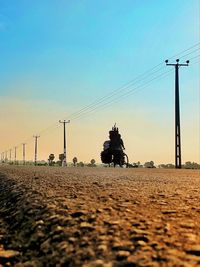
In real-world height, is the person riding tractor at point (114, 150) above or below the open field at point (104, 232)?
above

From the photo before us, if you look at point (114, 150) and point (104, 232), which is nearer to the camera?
point (104, 232)

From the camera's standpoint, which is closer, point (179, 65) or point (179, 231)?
point (179, 231)

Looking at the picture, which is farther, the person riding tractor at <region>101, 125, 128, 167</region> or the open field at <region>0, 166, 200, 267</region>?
the person riding tractor at <region>101, 125, 128, 167</region>

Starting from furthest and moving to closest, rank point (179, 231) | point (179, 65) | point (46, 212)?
point (179, 65) → point (46, 212) → point (179, 231)

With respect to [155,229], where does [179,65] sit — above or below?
above

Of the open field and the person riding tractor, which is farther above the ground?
the person riding tractor

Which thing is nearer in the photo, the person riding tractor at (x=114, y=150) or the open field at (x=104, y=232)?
the open field at (x=104, y=232)

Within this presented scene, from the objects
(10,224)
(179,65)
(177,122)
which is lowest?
(10,224)

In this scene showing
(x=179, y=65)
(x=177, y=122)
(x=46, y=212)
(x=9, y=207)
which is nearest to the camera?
(x=46, y=212)

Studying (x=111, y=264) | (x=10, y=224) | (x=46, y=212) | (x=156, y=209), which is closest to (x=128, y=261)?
A: (x=111, y=264)

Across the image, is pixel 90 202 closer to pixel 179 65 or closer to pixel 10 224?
pixel 10 224

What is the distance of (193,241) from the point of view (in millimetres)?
3668

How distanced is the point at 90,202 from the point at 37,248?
192 cm

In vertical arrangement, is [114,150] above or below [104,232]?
above
